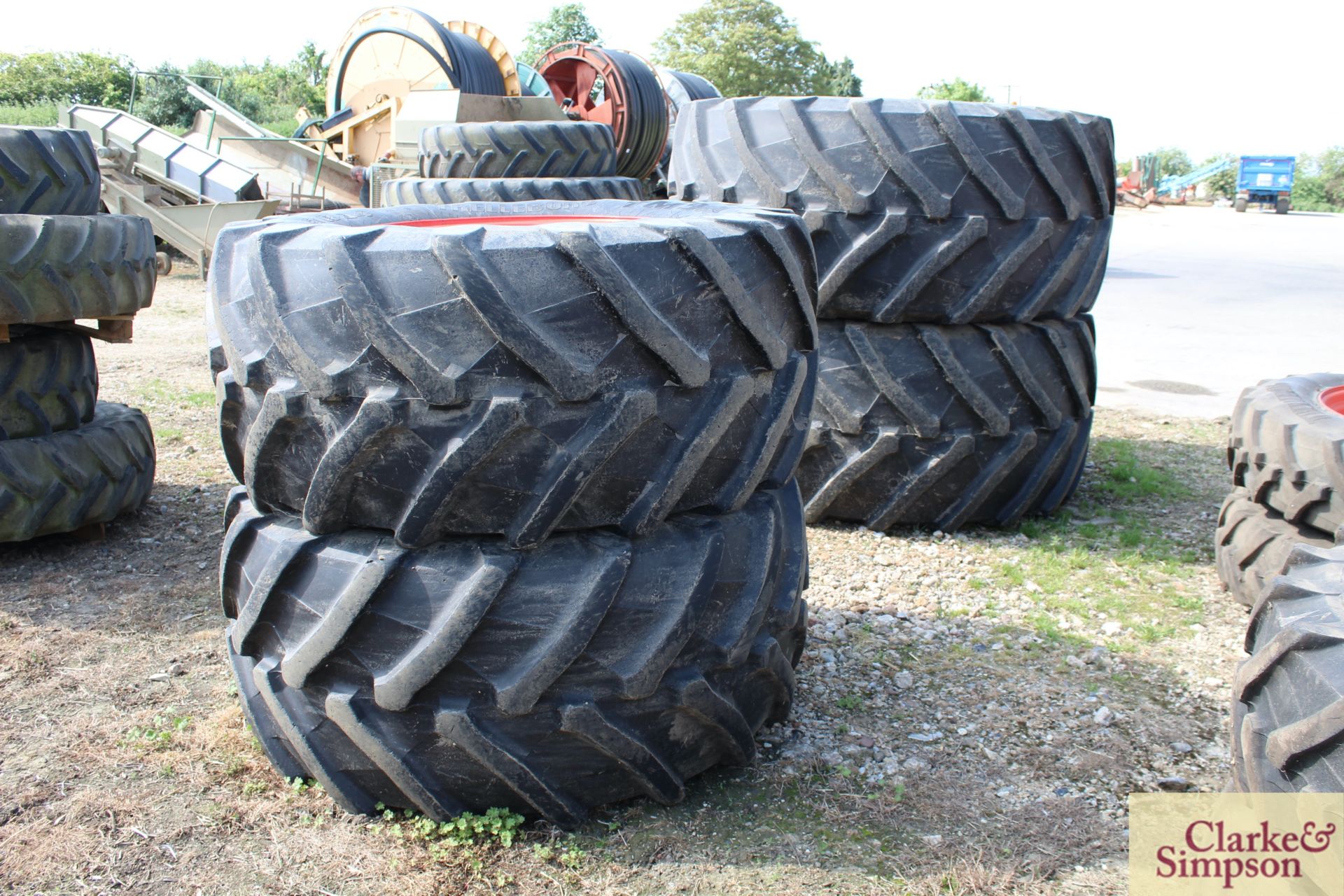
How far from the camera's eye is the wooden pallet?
12.2ft

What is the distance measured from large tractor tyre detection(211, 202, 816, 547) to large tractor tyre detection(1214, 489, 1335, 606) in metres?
1.94

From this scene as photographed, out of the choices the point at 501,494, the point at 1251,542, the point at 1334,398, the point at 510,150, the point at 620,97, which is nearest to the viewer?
the point at 501,494

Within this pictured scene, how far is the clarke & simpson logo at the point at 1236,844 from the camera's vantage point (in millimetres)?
1650

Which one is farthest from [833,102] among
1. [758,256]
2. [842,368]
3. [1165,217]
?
[1165,217]

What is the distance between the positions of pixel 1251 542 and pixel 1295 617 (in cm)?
146

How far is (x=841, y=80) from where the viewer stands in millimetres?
46312

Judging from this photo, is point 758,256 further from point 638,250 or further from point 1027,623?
point 1027,623

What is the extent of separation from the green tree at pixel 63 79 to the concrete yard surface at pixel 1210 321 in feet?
104

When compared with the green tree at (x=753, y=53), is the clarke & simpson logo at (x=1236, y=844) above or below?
below

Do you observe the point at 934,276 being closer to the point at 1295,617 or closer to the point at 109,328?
the point at 1295,617

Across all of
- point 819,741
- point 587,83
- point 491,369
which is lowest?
point 819,741

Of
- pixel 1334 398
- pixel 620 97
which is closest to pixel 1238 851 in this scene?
pixel 1334 398

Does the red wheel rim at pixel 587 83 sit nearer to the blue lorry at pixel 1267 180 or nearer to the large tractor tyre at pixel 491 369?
the large tractor tyre at pixel 491 369

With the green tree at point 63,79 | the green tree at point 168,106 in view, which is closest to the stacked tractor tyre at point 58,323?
the green tree at point 168,106
